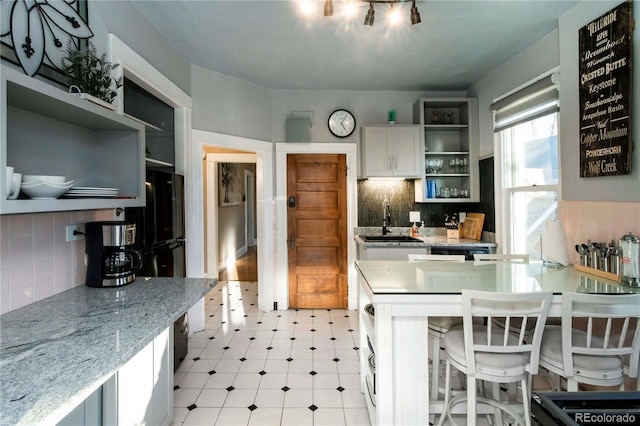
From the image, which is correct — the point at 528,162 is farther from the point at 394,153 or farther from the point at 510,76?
the point at 394,153

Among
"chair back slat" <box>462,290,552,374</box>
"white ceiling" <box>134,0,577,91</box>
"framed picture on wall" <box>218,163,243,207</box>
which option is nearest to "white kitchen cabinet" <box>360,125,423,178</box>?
"white ceiling" <box>134,0,577,91</box>

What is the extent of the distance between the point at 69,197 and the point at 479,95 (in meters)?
4.02

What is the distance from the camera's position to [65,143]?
160cm

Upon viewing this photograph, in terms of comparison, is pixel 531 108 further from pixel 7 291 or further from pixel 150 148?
pixel 7 291

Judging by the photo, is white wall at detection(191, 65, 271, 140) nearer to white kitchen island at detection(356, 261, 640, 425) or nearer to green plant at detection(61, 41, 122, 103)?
green plant at detection(61, 41, 122, 103)

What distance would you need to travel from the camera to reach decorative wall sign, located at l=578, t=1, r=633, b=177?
6.19 ft

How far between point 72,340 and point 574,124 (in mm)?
3206

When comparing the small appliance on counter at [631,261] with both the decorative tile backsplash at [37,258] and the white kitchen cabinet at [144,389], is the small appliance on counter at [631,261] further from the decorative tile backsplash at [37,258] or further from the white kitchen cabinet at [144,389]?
the decorative tile backsplash at [37,258]

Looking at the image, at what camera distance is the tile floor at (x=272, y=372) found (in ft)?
6.73

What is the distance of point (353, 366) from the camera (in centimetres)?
264

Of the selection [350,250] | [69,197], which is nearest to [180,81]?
[69,197]

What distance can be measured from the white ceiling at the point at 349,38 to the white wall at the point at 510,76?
0.26 feet

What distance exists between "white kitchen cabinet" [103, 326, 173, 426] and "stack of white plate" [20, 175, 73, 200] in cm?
78

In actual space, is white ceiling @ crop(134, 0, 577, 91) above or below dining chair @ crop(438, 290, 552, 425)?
above
